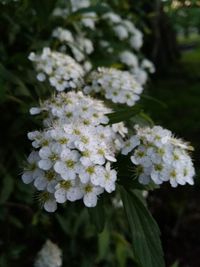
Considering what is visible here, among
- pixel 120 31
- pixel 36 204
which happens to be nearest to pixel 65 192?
pixel 36 204

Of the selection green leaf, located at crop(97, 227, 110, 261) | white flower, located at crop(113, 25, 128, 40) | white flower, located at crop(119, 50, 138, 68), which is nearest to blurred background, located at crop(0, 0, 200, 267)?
green leaf, located at crop(97, 227, 110, 261)

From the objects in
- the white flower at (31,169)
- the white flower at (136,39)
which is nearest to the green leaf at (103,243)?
the white flower at (31,169)

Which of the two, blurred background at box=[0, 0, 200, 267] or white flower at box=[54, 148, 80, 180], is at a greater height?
blurred background at box=[0, 0, 200, 267]

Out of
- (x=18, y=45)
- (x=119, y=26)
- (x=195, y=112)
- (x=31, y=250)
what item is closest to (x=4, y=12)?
(x=18, y=45)

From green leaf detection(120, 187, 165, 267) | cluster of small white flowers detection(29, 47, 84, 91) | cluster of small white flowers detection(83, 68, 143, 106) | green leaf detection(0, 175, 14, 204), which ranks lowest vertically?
green leaf detection(120, 187, 165, 267)

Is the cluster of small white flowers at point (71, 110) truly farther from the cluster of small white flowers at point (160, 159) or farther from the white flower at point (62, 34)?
the white flower at point (62, 34)

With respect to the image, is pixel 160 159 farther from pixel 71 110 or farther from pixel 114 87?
pixel 114 87

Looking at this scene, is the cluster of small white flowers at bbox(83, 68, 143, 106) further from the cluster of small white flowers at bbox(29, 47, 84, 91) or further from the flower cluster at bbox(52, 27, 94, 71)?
the flower cluster at bbox(52, 27, 94, 71)
